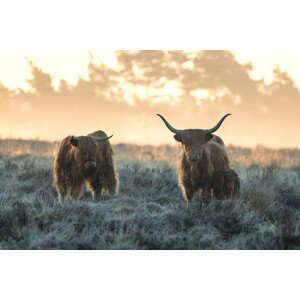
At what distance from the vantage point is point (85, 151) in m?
9.16

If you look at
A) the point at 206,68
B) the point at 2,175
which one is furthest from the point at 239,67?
the point at 2,175

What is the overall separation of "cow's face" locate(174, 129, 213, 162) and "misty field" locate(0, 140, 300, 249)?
64cm

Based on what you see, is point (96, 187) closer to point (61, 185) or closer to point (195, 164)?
point (61, 185)

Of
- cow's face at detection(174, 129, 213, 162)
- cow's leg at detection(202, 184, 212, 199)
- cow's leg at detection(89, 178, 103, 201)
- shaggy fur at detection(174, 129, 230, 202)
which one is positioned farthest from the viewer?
cow's leg at detection(89, 178, 103, 201)

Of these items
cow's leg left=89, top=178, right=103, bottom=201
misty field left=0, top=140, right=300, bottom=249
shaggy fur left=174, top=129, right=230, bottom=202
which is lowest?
misty field left=0, top=140, right=300, bottom=249

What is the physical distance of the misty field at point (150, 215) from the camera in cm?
710

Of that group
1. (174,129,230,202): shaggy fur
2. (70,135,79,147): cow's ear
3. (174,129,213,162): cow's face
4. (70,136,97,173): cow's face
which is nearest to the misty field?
(174,129,230,202): shaggy fur

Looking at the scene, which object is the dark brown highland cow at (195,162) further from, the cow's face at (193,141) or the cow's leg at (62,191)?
the cow's leg at (62,191)

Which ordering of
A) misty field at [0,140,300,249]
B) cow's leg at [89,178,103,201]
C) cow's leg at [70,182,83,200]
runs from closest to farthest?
misty field at [0,140,300,249] → cow's leg at [70,182,83,200] → cow's leg at [89,178,103,201]

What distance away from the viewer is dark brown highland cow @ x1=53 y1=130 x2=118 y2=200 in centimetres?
920

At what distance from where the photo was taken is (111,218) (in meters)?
7.86

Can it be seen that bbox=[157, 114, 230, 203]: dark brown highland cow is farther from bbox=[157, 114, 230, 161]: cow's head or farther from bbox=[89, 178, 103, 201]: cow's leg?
bbox=[89, 178, 103, 201]: cow's leg

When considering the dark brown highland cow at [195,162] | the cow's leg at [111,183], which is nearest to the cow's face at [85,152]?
the cow's leg at [111,183]

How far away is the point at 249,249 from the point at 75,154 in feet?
11.0
